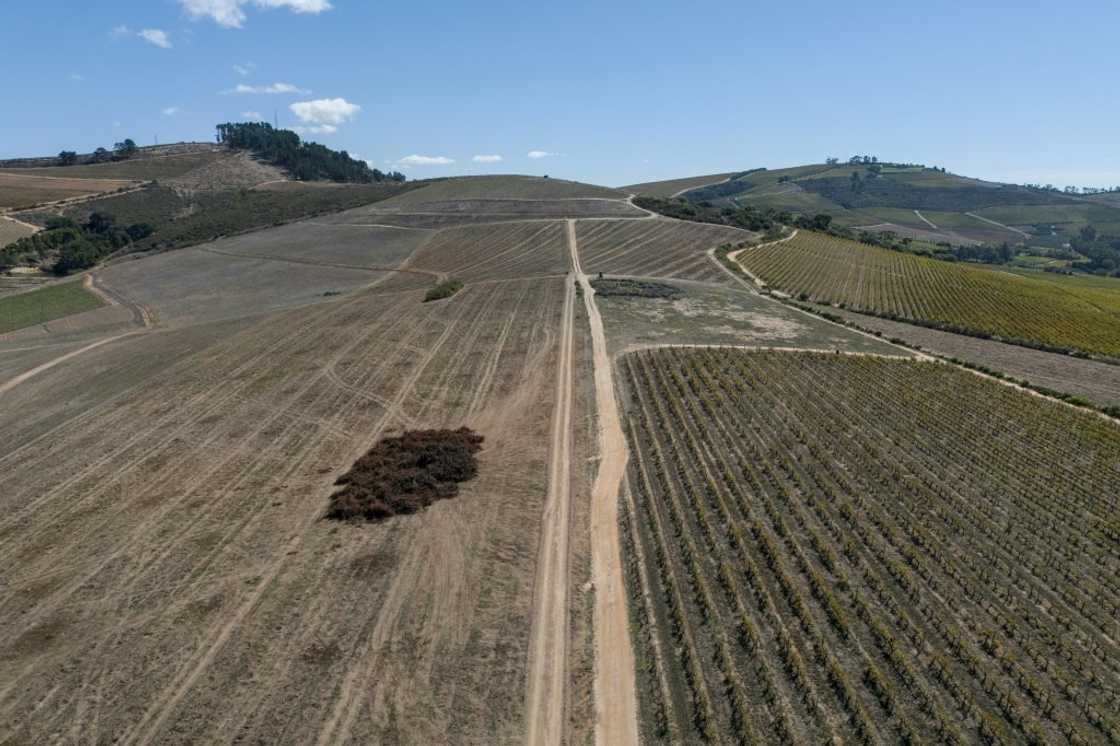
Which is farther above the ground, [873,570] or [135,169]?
[135,169]

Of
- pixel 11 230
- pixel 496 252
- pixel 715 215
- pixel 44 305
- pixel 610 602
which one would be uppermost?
pixel 715 215

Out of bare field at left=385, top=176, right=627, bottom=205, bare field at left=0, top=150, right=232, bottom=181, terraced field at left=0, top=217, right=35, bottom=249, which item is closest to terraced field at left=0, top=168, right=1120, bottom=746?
terraced field at left=0, top=217, right=35, bottom=249

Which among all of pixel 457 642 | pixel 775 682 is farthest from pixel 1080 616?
pixel 457 642

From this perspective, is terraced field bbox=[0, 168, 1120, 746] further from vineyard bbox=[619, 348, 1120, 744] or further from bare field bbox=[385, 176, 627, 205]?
bare field bbox=[385, 176, 627, 205]

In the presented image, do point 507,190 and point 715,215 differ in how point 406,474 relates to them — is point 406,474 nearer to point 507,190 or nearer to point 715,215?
point 715,215

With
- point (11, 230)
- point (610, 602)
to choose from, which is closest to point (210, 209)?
point (11, 230)

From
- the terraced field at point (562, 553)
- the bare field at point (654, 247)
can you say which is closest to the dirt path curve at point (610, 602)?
the terraced field at point (562, 553)

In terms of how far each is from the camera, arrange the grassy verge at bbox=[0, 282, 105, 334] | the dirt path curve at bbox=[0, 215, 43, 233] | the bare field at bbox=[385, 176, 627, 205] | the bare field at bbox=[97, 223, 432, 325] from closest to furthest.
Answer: the grassy verge at bbox=[0, 282, 105, 334], the bare field at bbox=[97, 223, 432, 325], the dirt path curve at bbox=[0, 215, 43, 233], the bare field at bbox=[385, 176, 627, 205]
